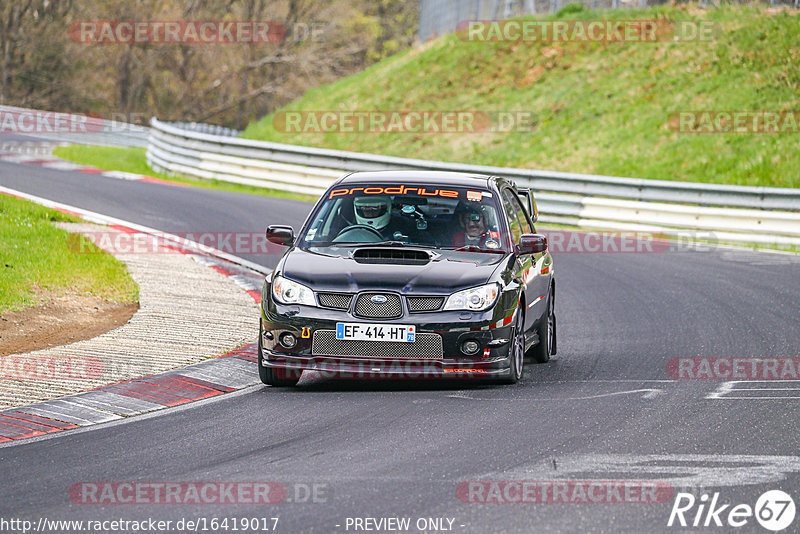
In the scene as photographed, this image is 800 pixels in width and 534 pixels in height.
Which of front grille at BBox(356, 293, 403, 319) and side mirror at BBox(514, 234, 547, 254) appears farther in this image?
side mirror at BBox(514, 234, 547, 254)

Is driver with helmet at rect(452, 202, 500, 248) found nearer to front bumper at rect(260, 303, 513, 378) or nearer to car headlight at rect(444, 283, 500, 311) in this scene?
car headlight at rect(444, 283, 500, 311)

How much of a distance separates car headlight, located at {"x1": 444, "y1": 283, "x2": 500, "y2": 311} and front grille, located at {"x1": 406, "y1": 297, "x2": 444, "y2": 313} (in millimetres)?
83

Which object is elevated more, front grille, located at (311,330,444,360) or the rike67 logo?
front grille, located at (311,330,444,360)

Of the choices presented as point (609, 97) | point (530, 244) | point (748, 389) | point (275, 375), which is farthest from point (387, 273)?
point (609, 97)

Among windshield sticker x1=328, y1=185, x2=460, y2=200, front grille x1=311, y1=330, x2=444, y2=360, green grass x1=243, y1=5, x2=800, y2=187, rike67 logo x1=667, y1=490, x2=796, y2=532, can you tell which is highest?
green grass x1=243, y1=5, x2=800, y2=187

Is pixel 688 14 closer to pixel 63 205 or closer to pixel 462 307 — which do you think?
pixel 63 205

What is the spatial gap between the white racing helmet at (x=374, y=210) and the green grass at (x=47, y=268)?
3.88 metres

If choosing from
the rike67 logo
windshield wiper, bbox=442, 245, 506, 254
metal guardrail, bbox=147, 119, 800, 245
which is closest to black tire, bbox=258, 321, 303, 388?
windshield wiper, bbox=442, 245, 506, 254

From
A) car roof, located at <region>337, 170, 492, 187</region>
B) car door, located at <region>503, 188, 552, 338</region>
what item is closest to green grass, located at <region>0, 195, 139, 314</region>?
car roof, located at <region>337, 170, 492, 187</region>

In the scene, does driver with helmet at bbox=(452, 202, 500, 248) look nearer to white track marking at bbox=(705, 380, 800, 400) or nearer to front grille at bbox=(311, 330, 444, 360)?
front grille at bbox=(311, 330, 444, 360)

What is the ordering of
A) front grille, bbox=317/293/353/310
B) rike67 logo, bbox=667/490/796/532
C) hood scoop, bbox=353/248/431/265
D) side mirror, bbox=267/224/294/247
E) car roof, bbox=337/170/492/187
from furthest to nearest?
car roof, bbox=337/170/492/187
side mirror, bbox=267/224/294/247
hood scoop, bbox=353/248/431/265
front grille, bbox=317/293/353/310
rike67 logo, bbox=667/490/796/532

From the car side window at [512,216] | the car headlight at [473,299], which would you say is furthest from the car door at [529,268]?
the car headlight at [473,299]

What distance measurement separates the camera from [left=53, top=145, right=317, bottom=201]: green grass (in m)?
26.3

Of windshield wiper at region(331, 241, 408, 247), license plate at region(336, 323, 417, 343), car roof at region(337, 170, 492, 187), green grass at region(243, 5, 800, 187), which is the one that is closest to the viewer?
license plate at region(336, 323, 417, 343)
